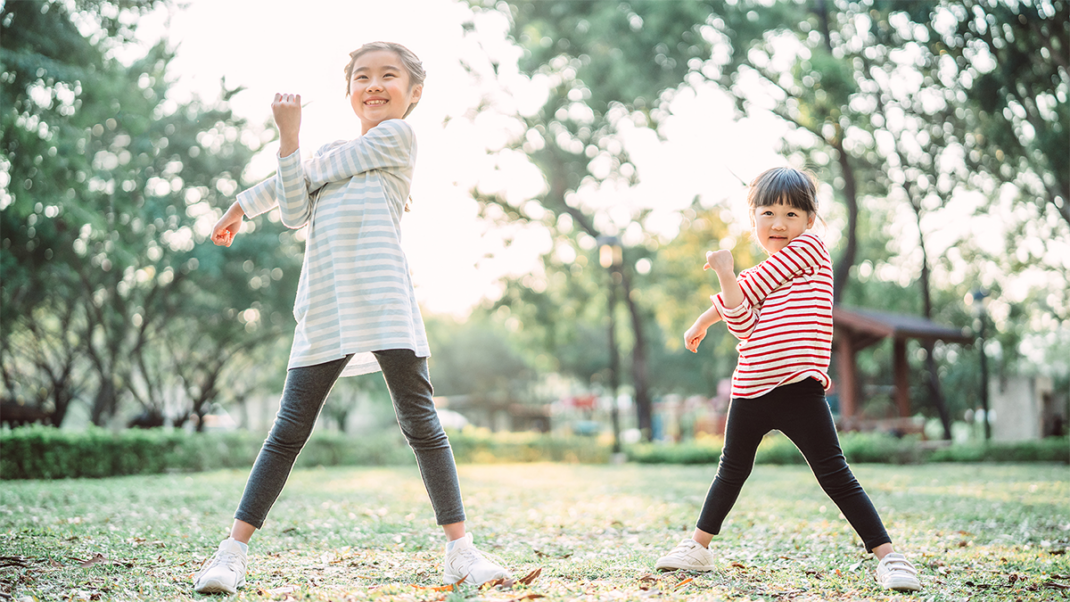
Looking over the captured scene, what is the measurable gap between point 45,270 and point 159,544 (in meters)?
13.2

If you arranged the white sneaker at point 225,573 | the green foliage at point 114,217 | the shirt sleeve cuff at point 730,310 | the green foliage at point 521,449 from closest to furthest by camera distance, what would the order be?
the white sneaker at point 225,573
the shirt sleeve cuff at point 730,310
the green foliage at point 114,217
the green foliage at point 521,449

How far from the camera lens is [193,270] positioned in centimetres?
1662

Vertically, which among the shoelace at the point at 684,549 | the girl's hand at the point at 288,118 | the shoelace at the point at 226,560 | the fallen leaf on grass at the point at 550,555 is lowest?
the fallen leaf on grass at the point at 550,555

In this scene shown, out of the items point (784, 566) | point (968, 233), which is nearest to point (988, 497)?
point (784, 566)

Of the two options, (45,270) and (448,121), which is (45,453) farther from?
(448,121)

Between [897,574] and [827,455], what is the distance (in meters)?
0.44

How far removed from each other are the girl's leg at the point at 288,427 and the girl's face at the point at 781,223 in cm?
163

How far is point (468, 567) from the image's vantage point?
2803mm

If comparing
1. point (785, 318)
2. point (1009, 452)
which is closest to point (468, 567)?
point (785, 318)

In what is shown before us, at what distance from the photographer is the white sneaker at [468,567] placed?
9.05 ft

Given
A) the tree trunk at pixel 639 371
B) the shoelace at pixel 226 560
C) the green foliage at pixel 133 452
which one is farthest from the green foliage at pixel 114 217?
the tree trunk at pixel 639 371

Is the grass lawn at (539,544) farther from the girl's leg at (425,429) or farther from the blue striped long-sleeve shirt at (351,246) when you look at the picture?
the blue striped long-sleeve shirt at (351,246)

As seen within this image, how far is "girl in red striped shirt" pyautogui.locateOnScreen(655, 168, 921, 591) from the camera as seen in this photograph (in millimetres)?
2986

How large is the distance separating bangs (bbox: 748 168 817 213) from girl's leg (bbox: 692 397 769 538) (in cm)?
75
